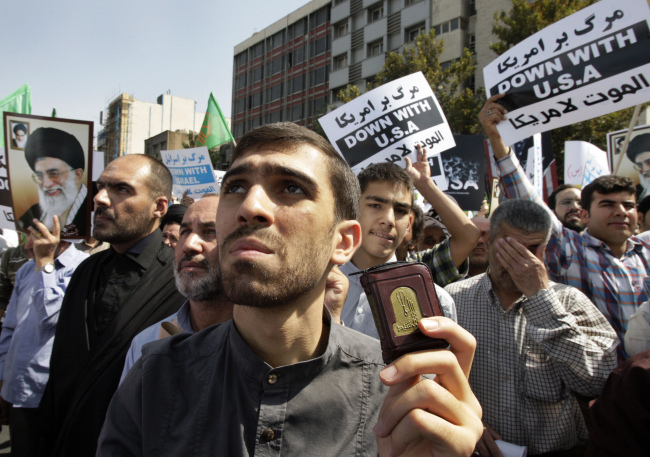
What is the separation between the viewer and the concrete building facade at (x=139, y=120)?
65.3 meters

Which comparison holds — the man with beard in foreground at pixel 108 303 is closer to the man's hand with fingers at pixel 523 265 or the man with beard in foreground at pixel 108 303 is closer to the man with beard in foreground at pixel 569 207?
the man's hand with fingers at pixel 523 265

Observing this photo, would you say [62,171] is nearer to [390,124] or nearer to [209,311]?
[209,311]

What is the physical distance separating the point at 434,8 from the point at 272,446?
3321 cm

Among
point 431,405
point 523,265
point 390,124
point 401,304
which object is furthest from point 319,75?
point 431,405

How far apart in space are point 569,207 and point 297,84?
43.5 meters

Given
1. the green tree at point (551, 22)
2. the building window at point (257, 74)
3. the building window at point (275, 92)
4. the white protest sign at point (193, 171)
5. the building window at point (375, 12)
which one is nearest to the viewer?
the white protest sign at point (193, 171)

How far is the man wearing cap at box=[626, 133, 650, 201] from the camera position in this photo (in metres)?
5.68

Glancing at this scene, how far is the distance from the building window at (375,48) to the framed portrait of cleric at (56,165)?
34.2 meters

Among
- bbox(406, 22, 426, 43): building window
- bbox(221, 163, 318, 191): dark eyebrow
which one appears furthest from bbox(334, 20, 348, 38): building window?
bbox(221, 163, 318, 191): dark eyebrow

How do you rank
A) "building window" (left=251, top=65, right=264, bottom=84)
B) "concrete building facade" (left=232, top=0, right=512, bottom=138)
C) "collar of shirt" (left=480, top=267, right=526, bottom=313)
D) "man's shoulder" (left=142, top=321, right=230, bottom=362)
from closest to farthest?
1. "man's shoulder" (left=142, top=321, right=230, bottom=362)
2. "collar of shirt" (left=480, top=267, right=526, bottom=313)
3. "concrete building facade" (left=232, top=0, right=512, bottom=138)
4. "building window" (left=251, top=65, right=264, bottom=84)

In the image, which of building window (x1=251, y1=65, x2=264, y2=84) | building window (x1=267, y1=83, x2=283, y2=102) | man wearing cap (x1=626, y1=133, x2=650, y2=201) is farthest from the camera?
building window (x1=251, y1=65, x2=264, y2=84)

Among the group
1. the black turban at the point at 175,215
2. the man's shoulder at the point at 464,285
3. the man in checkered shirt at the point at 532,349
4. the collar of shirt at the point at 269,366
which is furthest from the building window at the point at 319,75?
the collar of shirt at the point at 269,366

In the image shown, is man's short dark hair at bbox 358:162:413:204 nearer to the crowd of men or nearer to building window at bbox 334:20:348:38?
the crowd of men

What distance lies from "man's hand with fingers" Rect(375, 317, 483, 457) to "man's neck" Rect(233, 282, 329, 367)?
382mm
